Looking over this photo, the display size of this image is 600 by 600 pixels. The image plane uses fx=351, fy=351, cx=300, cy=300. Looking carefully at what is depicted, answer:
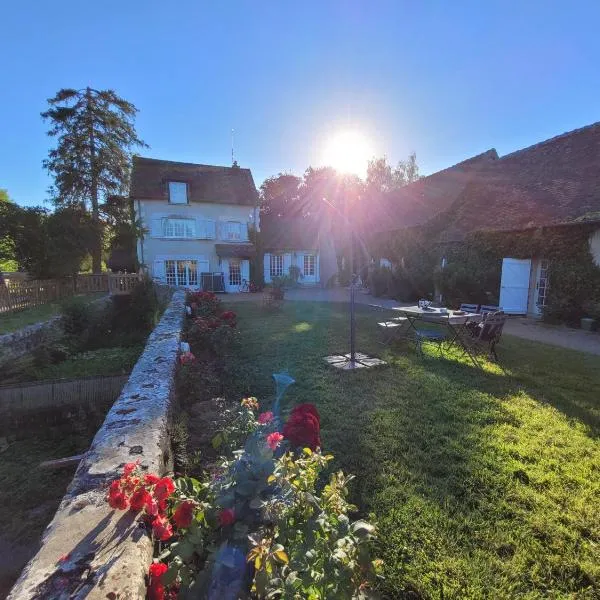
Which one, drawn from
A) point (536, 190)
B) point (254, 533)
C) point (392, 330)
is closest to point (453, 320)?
point (392, 330)

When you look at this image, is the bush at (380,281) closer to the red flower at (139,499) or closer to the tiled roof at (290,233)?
the tiled roof at (290,233)

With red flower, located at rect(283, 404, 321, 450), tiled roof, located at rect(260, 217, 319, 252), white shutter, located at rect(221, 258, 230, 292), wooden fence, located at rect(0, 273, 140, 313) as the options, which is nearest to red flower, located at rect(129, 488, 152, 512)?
red flower, located at rect(283, 404, 321, 450)

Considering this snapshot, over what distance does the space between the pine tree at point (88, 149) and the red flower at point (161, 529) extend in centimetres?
2162

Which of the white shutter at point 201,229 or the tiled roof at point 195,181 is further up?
the tiled roof at point 195,181

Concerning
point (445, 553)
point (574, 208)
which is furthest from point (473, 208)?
point (445, 553)

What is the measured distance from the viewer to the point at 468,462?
285 centimetres

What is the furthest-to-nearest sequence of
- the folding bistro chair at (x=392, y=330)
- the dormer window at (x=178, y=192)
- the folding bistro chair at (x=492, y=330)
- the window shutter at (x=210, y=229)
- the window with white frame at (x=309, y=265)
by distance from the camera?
1. the window with white frame at (x=309, y=265)
2. the window shutter at (x=210, y=229)
3. the dormer window at (x=178, y=192)
4. the folding bistro chair at (x=392, y=330)
5. the folding bistro chair at (x=492, y=330)

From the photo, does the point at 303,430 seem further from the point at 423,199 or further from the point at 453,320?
Answer: the point at 423,199

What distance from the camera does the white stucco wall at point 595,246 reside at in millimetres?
8789

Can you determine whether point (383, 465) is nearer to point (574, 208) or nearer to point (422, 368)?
point (422, 368)

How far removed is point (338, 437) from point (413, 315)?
12.8 feet

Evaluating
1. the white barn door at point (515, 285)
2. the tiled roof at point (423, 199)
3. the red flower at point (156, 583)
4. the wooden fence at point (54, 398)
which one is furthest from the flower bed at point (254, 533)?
the tiled roof at point (423, 199)

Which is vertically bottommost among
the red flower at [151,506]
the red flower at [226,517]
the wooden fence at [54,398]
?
the wooden fence at [54,398]

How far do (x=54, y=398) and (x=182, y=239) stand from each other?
52.7 feet
